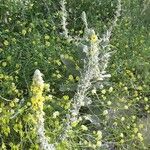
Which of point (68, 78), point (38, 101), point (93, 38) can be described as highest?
point (68, 78)

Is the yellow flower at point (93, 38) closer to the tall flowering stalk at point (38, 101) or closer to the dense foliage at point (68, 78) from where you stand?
the dense foliage at point (68, 78)

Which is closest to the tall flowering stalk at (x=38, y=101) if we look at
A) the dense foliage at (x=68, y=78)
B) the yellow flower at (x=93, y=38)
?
the dense foliage at (x=68, y=78)

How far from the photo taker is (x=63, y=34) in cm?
530

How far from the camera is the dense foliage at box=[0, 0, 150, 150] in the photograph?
12.8ft

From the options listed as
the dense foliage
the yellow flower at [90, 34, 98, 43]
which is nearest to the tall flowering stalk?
the dense foliage

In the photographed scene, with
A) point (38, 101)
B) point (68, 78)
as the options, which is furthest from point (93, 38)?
point (68, 78)

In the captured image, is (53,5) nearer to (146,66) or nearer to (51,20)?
(51,20)

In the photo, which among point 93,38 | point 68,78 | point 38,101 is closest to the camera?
point 38,101

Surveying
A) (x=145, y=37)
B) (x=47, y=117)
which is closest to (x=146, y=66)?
(x=145, y=37)

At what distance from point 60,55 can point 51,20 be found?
77 cm

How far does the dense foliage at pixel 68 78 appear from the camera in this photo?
3916 millimetres

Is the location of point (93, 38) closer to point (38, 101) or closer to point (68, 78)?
point (38, 101)

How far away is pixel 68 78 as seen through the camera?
469 centimetres

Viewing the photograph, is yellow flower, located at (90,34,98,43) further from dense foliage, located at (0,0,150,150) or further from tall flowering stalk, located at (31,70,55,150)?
tall flowering stalk, located at (31,70,55,150)
